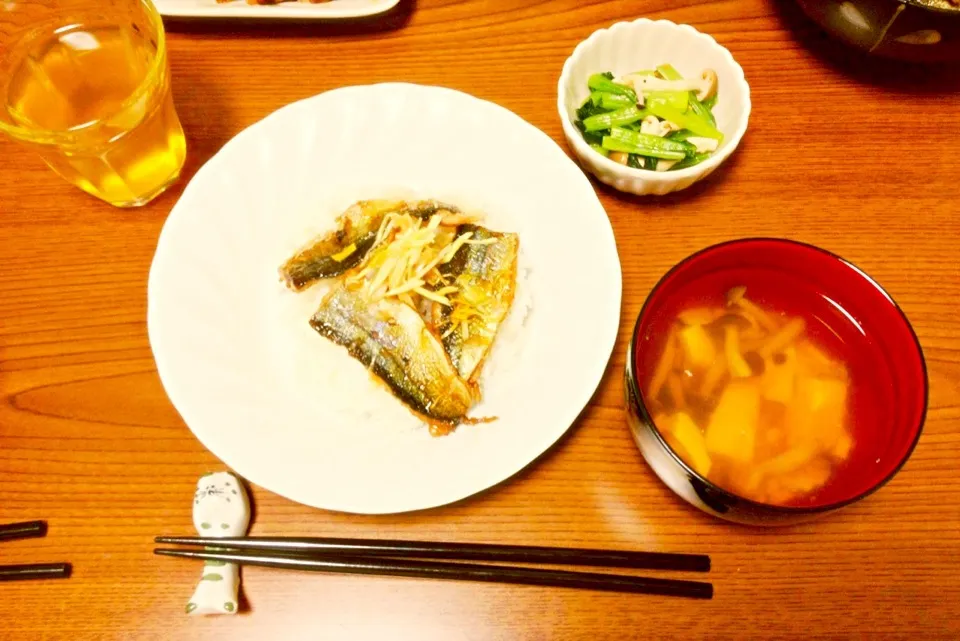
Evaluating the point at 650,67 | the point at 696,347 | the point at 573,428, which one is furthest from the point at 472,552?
the point at 650,67

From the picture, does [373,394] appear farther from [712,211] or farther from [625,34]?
[625,34]

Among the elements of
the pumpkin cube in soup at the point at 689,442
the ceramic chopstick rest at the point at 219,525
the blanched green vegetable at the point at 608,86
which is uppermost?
the blanched green vegetable at the point at 608,86

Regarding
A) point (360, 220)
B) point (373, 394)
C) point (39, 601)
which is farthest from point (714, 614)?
point (39, 601)

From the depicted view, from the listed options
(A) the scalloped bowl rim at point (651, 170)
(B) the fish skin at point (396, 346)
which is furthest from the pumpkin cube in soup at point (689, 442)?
(A) the scalloped bowl rim at point (651, 170)

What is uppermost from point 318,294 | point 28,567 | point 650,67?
point 650,67

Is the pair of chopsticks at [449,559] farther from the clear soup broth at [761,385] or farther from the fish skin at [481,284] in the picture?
the fish skin at [481,284]

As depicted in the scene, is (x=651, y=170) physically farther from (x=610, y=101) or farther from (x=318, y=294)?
(x=318, y=294)
